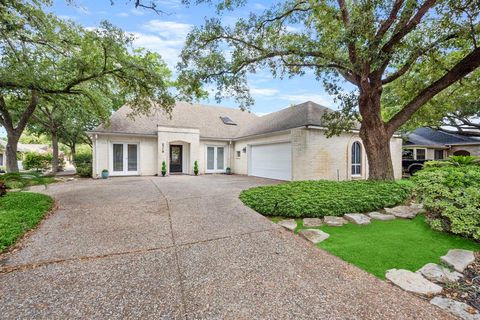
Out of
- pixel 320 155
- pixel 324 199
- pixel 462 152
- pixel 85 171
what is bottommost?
pixel 324 199

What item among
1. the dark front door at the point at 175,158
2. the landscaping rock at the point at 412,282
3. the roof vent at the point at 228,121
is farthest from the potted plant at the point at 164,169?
the landscaping rock at the point at 412,282

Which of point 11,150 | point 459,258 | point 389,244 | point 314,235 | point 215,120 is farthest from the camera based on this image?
point 215,120

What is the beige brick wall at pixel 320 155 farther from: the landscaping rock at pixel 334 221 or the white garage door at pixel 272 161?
the landscaping rock at pixel 334 221

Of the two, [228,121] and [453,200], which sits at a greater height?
[228,121]

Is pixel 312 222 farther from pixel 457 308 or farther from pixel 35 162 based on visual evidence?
pixel 35 162

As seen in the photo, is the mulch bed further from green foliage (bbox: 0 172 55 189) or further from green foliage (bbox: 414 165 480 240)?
green foliage (bbox: 0 172 55 189)

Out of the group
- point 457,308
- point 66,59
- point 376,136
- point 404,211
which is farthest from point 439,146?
point 66,59

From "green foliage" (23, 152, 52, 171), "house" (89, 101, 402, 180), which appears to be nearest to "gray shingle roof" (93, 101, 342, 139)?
"house" (89, 101, 402, 180)

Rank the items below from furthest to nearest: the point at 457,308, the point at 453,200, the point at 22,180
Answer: the point at 22,180 → the point at 453,200 → the point at 457,308

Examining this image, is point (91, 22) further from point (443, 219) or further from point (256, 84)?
point (443, 219)

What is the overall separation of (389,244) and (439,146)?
77.5 feet

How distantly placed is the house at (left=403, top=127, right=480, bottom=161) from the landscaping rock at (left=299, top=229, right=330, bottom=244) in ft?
67.4

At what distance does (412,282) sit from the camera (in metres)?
3.28

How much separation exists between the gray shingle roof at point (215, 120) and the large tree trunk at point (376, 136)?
2.42 m
